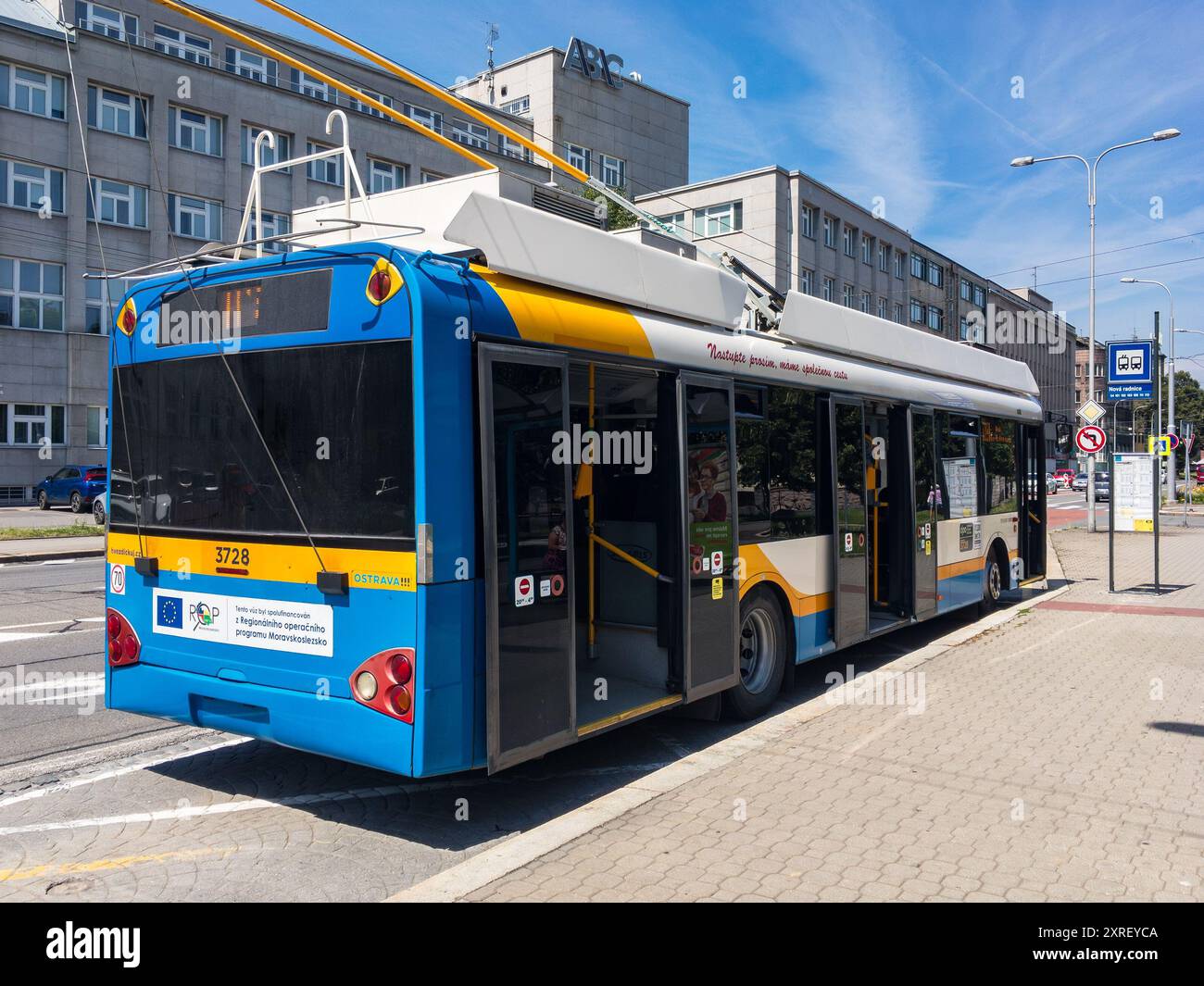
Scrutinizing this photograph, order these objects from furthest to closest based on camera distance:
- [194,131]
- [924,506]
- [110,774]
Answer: [194,131] < [924,506] < [110,774]

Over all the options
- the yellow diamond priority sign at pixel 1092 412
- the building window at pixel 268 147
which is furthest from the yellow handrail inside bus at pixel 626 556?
the building window at pixel 268 147

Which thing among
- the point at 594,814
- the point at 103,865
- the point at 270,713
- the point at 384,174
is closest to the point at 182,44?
the point at 384,174

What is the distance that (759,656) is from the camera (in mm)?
7867

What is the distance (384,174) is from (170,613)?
130ft

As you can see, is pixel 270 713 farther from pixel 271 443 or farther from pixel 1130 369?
pixel 1130 369

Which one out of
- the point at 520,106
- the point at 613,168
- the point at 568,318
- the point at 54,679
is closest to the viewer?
the point at 568,318

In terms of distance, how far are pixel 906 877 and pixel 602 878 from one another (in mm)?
1349

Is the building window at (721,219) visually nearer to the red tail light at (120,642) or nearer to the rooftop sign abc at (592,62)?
the rooftop sign abc at (592,62)

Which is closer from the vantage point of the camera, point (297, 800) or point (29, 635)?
point (297, 800)

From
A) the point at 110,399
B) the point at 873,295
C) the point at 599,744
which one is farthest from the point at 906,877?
Result: the point at 873,295

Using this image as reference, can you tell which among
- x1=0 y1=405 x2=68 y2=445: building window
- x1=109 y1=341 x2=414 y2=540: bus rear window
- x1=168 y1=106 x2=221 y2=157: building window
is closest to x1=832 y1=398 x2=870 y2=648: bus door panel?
x1=109 y1=341 x2=414 y2=540: bus rear window

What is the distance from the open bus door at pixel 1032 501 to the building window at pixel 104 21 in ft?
120

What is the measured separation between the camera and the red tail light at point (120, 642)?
5.86 meters
